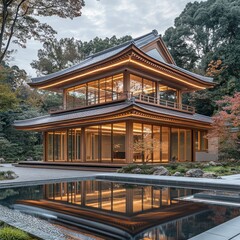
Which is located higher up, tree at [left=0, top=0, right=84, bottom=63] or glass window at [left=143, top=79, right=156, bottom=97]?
tree at [left=0, top=0, right=84, bottom=63]

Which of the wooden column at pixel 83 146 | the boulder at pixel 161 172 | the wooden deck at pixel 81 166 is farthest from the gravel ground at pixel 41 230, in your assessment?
the wooden column at pixel 83 146

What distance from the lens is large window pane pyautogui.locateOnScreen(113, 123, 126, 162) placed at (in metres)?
15.8

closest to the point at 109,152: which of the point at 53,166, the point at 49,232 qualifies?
the point at 53,166

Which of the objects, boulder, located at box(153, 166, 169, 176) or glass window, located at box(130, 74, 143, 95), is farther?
glass window, located at box(130, 74, 143, 95)

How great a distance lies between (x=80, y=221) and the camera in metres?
4.98

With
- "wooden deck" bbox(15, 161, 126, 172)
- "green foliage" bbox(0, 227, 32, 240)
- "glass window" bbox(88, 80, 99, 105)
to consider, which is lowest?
"wooden deck" bbox(15, 161, 126, 172)

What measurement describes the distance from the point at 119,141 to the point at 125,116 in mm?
2041

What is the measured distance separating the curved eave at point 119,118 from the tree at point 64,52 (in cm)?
2329

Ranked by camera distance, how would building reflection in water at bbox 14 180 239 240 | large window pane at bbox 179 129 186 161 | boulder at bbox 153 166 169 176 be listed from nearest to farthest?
building reflection in water at bbox 14 180 239 240 < boulder at bbox 153 166 169 176 < large window pane at bbox 179 129 186 161

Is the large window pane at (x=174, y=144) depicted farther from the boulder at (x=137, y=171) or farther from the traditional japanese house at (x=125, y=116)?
the boulder at (x=137, y=171)

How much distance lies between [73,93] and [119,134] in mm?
6048

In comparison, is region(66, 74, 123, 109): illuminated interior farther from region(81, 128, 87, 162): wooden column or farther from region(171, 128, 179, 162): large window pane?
region(171, 128, 179, 162): large window pane

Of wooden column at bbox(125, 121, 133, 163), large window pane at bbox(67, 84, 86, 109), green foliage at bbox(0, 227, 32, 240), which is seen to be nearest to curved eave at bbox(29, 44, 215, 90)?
large window pane at bbox(67, 84, 86, 109)

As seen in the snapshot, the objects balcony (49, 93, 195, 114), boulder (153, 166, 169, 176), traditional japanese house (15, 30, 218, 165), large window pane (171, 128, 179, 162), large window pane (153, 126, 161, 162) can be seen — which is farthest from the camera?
large window pane (171, 128, 179, 162)
